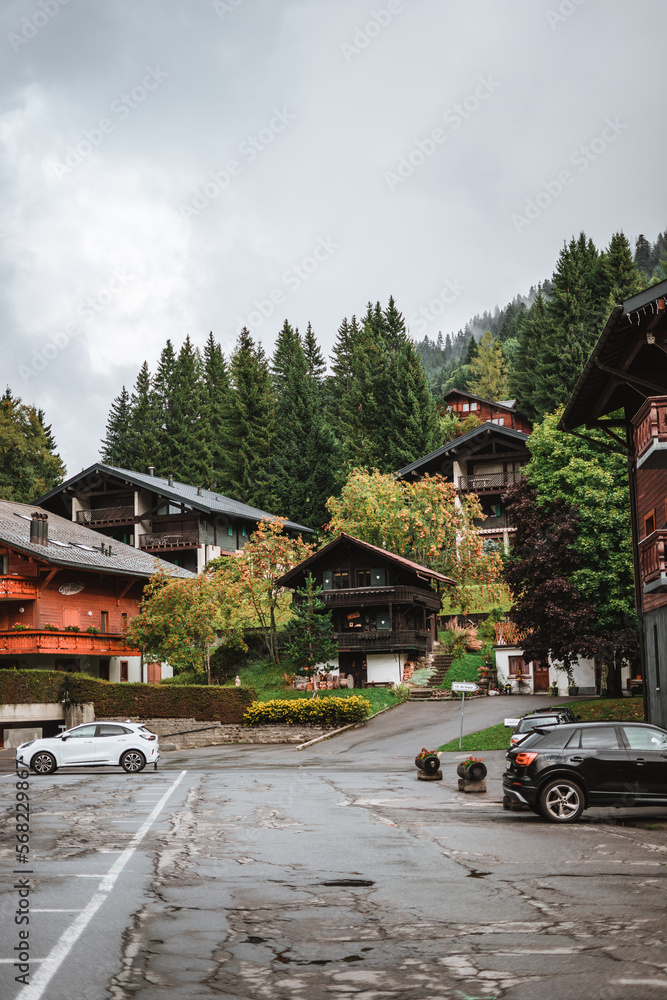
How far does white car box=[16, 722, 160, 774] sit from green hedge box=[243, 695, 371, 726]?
15.1 meters

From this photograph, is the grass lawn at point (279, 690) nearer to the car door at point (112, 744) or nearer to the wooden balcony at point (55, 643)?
the wooden balcony at point (55, 643)

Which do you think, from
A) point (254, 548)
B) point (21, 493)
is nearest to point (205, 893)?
point (254, 548)

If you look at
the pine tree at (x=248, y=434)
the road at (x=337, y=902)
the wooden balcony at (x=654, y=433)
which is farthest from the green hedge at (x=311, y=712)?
the pine tree at (x=248, y=434)

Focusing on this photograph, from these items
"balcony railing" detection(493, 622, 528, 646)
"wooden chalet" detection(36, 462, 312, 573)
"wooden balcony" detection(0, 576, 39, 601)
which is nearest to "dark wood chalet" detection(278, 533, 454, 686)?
"balcony railing" detection(493, 622, 528, 646)

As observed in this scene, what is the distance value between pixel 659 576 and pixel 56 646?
1261 inches

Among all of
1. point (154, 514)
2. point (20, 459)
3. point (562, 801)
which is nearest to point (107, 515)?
point (154, 514)

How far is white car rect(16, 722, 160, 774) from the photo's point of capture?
94.3 feet

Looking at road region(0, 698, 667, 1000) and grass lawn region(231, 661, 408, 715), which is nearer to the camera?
road region(0, 698, 667, 1000)

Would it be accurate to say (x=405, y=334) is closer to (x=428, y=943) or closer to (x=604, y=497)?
(x=604, y=497)

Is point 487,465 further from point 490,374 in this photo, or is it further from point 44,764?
point 490,374

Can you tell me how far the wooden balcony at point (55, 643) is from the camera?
46469 mm

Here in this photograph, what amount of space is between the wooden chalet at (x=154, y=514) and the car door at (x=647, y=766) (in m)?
55.3

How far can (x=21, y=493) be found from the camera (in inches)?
3147

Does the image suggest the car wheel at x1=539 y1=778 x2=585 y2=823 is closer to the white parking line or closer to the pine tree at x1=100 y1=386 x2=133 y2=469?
the white parking line
